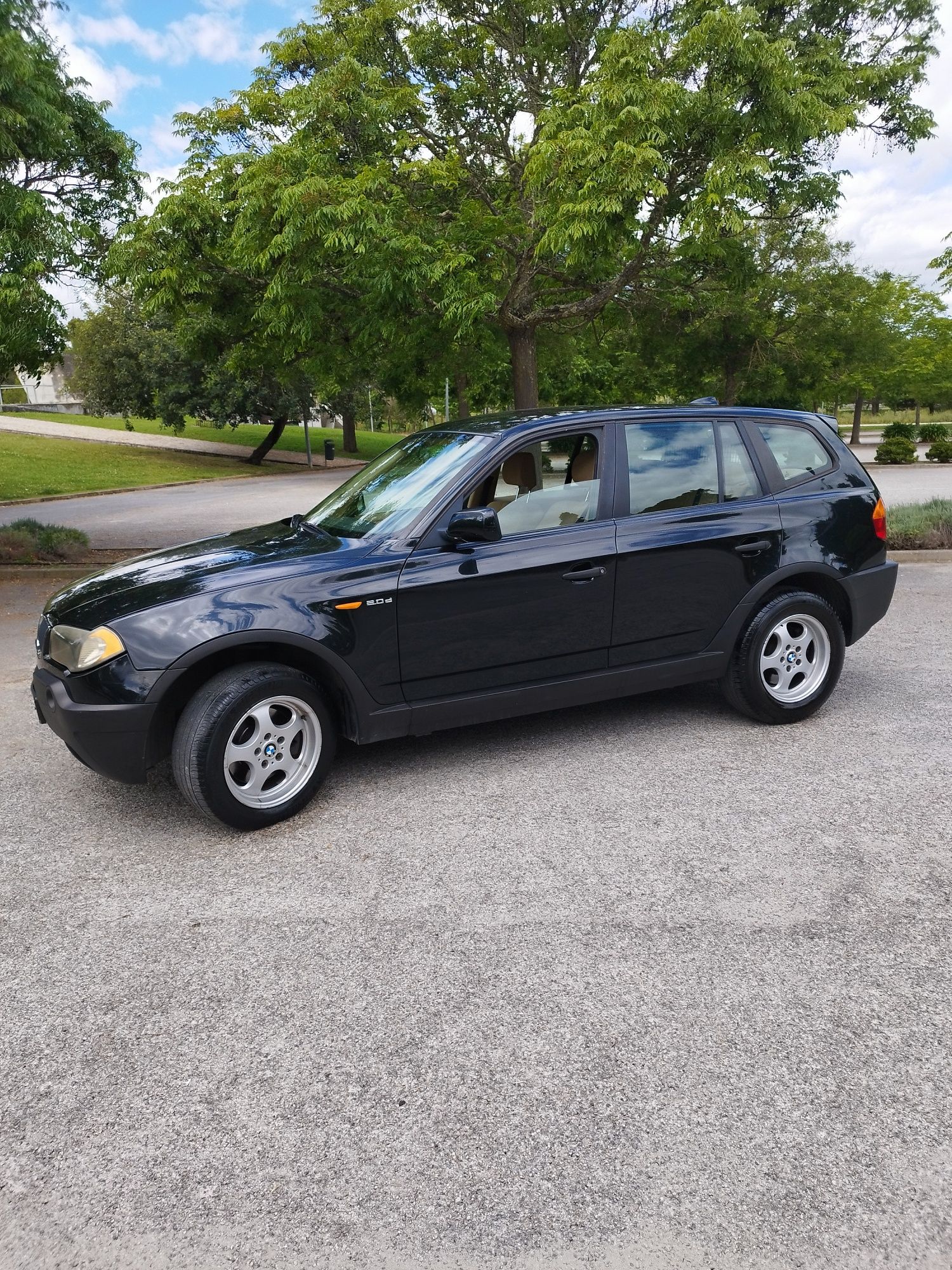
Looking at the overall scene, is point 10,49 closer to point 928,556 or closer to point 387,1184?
point 387,1184

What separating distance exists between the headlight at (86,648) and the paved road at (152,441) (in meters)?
36.8

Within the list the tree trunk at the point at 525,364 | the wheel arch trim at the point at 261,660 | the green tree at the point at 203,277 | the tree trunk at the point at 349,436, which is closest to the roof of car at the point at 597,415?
the wheel arch trim at the point at 261,660

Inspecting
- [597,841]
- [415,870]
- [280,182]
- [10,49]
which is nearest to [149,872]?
[415,870]

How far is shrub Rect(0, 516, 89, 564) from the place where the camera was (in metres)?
11.3

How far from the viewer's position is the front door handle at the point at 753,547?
16.6ft

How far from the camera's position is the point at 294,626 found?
4.06 meters

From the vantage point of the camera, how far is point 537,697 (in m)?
4.66

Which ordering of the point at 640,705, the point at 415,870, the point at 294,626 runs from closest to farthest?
1. the point at 415,870
2. the point at 294,626
3. the point at 640,705

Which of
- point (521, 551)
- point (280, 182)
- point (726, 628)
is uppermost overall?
point (280, 182)

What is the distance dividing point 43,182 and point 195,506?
11.4 meters

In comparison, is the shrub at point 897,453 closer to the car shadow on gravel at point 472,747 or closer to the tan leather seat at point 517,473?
the car shadow on gravel at point 472,747

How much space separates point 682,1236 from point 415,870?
6.15 ft

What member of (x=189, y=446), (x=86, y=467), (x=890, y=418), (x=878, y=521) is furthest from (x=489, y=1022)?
(x=890, y=418)

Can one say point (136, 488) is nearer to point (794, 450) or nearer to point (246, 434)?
point (794, 450)
